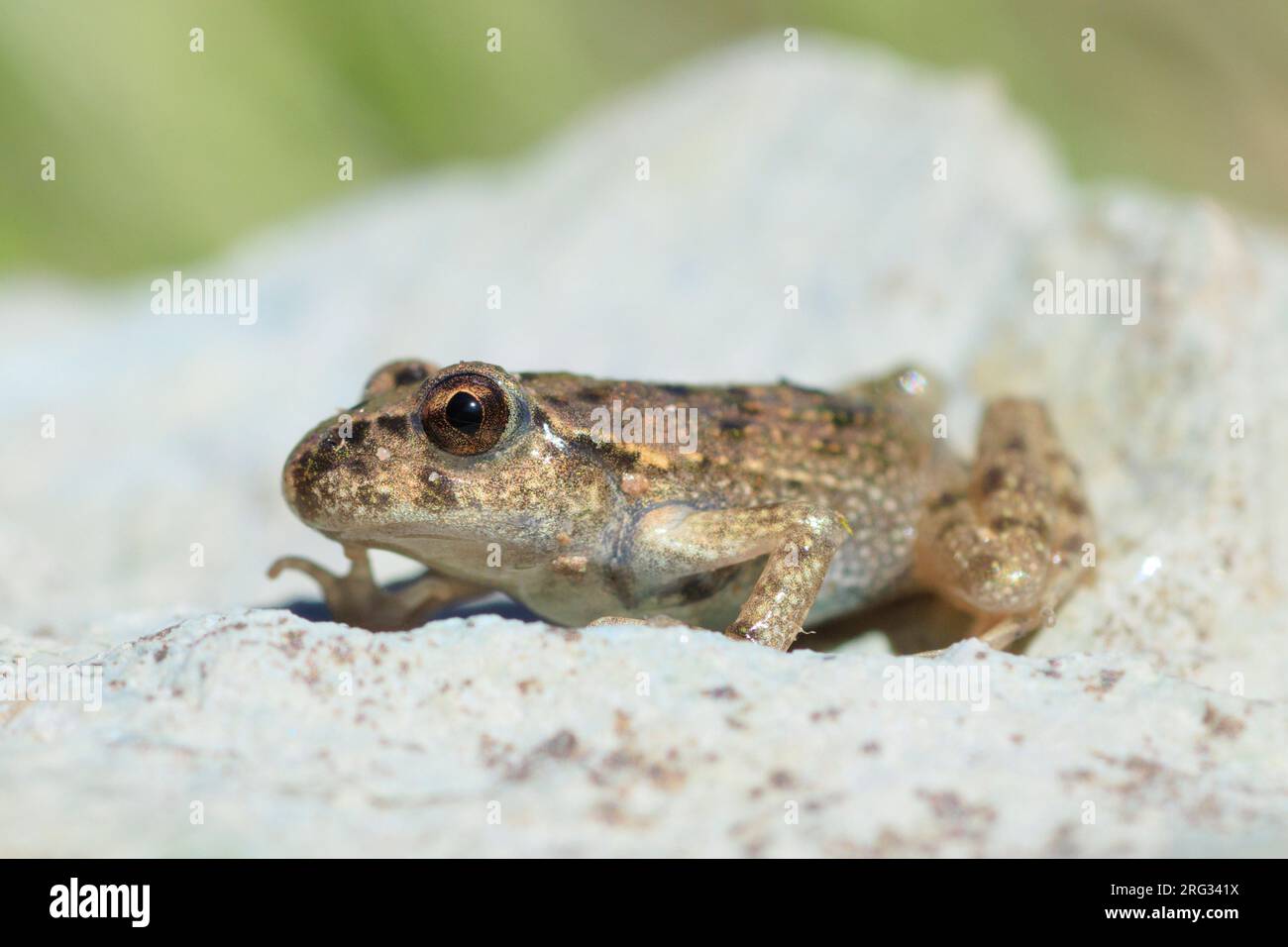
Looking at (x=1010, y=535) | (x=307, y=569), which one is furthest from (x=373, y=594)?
(x=1010, y=535)

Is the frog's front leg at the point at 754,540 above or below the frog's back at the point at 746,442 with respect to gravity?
below

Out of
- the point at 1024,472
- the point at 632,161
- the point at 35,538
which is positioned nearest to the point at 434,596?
the point at 1024,472

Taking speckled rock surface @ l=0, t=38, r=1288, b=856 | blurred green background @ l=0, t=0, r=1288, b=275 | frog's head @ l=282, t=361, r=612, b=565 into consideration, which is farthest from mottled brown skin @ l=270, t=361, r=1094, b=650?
blurred green background @ l=0, t=0, r=1288, b=275

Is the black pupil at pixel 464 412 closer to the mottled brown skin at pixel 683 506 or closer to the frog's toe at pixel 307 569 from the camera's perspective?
the mottled brown skin at pixel 683 506

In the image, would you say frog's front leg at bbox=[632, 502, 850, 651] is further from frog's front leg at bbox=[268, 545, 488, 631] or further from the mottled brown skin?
frog's front leg at bbox=[268, 545, 488, 631]

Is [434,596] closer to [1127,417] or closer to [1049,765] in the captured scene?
[1049,765]

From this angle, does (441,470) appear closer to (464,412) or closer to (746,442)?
(464,412)

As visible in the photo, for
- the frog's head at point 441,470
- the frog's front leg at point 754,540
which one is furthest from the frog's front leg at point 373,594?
the frog's front leg at point 754,540
